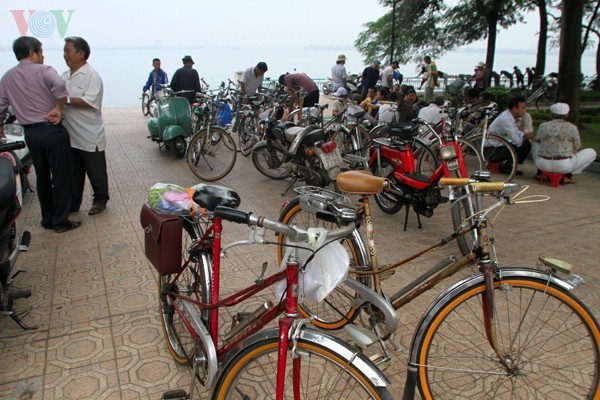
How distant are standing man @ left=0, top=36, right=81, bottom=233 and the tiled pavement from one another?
13.5 inches

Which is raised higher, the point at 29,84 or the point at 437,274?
the point at 29,84

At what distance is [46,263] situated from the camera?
396 cm

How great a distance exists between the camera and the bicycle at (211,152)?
6.62m

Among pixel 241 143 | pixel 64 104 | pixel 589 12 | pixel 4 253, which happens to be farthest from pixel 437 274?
pixel 589 12

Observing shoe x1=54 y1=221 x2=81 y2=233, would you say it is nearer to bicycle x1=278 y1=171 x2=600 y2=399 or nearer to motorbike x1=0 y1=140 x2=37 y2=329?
motorbike x1=0 y1=140 x2=37 y2=329

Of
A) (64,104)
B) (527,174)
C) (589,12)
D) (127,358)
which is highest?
(589,12)

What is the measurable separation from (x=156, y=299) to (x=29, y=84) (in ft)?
8.16

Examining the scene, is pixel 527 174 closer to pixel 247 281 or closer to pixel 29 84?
pixel 247 281

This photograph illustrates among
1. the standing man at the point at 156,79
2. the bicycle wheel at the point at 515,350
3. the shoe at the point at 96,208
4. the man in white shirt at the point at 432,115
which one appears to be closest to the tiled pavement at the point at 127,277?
the shoe at the point at 96,208

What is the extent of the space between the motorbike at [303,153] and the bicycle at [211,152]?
59 cm

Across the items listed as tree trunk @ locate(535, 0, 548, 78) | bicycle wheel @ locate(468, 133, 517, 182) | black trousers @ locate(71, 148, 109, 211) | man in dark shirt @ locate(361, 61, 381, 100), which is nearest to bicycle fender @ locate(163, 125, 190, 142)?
black trousers @ locate(71, 148, 109, 211)

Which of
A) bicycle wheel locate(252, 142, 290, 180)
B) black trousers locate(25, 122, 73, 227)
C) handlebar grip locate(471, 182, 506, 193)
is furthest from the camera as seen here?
bicycle wheel locate(252, 142, 290, 180)

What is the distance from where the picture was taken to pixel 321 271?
176cm

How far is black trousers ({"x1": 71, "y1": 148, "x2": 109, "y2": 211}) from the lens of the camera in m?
4.99
